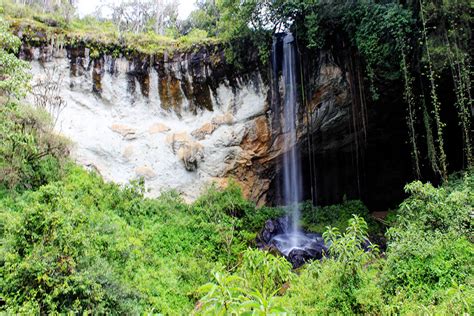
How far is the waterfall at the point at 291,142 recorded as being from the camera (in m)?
11.1

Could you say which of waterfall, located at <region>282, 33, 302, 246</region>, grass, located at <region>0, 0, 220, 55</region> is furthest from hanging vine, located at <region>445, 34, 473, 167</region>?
grass, located at <region>0, 0, 220, 55</region>

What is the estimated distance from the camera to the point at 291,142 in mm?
11922

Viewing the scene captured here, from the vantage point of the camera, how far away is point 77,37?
38.0 ft

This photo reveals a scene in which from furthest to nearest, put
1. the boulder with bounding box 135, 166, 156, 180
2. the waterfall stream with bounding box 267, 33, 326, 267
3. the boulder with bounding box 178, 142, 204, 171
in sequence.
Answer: the boulder with bounding box 178, 142, 204, 171, the boulder with bounding box 135, 166, 156, 180, the waterfall stream with bounding box 267, 33, 326, 267

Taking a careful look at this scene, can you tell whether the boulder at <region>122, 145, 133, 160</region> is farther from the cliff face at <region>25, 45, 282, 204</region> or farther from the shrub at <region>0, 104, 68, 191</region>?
the shrub at <region>0, 104, 68, 191</region>

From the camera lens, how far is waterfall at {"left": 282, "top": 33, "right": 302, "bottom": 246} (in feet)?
36.5

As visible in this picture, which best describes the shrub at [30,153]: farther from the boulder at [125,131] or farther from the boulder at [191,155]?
the boulder at [191,155]

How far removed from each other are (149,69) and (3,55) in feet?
20.5

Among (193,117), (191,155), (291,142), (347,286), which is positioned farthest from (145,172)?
(347,286)

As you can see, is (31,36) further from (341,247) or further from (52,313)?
(341,247)

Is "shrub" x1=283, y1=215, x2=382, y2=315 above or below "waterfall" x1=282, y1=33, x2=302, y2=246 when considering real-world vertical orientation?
below

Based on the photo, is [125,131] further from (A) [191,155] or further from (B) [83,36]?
(B) [83,36]

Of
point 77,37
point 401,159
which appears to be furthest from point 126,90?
point 401,159

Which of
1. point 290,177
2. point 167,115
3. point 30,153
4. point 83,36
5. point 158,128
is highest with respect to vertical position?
point 83,36
